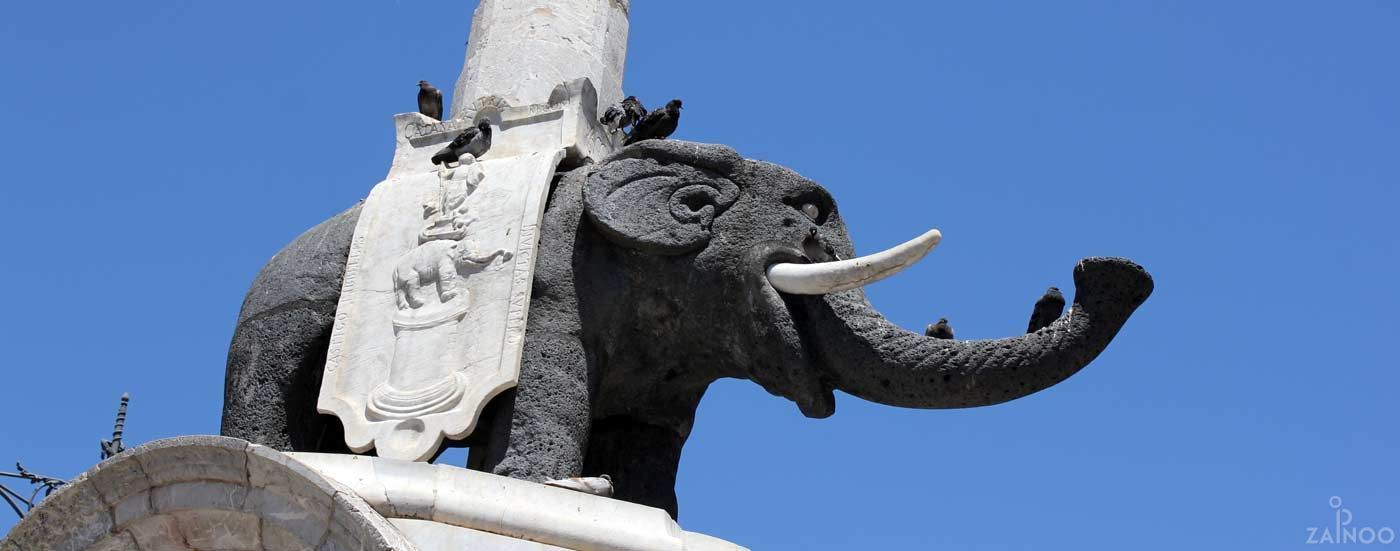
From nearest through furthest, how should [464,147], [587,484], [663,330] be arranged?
[587,484], [663,330], [464,147]

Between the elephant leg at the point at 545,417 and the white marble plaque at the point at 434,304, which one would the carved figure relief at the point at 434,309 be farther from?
the elephant leg at the point at 545,417

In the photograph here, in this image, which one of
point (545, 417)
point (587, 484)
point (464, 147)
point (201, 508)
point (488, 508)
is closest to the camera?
point (201, 508)

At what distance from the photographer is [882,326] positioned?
10.9 m

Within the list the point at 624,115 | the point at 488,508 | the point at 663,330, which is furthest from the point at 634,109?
the point at 488,508

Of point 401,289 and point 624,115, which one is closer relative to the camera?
point 401,289

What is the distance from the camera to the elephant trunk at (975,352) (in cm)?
1043

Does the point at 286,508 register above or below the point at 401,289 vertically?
below

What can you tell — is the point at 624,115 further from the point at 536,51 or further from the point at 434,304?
the point at 434,304

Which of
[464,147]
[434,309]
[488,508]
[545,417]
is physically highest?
[464,147]

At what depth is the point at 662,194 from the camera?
37.0 feet

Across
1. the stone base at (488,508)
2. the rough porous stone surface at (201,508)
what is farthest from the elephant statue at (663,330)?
the rough porous stone surface at (201,508)

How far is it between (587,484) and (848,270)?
1.49 metres

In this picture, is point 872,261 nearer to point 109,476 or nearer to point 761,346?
point 761,346

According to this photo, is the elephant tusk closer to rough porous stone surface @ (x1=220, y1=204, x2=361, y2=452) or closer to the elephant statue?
the elephant statue
